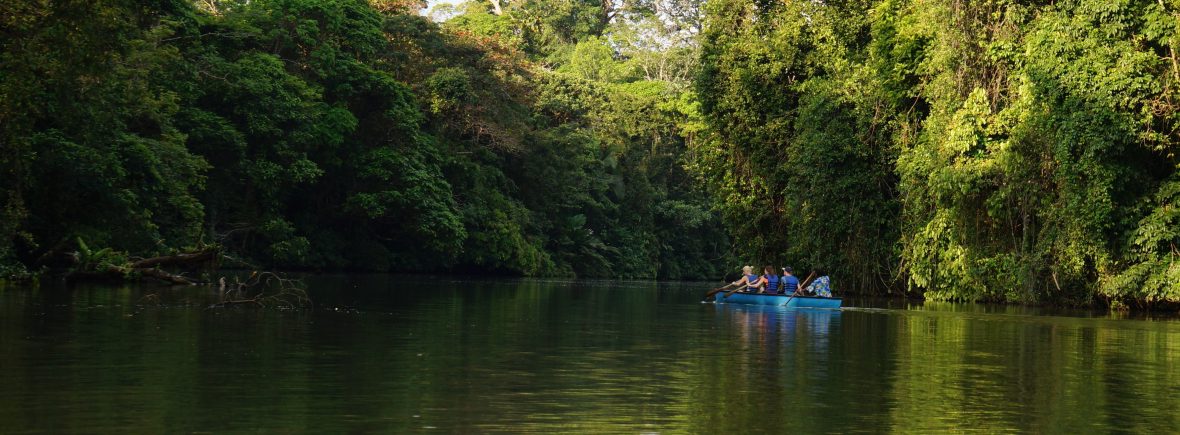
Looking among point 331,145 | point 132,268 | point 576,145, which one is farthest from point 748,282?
point 576,145

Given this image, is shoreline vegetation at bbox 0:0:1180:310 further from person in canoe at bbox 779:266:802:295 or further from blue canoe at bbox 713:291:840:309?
blue canoe at bbox 713:291:840:309

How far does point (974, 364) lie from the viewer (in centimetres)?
1695

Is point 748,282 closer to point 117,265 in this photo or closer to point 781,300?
point 781,300

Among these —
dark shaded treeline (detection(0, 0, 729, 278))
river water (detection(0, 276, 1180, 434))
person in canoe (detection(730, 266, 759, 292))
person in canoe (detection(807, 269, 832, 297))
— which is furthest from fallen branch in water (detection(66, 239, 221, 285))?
person in canoe (detection(807, 269, 832, 297))

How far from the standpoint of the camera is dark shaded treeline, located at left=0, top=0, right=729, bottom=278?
3319 centimetres

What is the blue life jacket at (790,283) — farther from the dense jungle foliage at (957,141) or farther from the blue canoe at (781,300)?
the dense jungle foliage at (957,141)

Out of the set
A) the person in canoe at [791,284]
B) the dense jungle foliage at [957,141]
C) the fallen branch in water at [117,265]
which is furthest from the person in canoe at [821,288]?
the fallen branch in water at [117,265]

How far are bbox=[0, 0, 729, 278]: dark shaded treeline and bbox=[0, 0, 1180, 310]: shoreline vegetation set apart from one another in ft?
0.40

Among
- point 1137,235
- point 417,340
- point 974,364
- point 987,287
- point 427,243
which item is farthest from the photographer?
point 427,243

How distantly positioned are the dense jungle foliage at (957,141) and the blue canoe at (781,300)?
561 centimetres

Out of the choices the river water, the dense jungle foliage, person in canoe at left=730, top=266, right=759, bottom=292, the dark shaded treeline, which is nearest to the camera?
the river water

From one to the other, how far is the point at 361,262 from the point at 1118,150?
36567 millimetres

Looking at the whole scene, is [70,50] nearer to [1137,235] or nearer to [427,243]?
[1137,235]

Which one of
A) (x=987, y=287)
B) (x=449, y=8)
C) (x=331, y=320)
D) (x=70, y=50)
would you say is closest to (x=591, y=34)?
(x=449, y=8)
